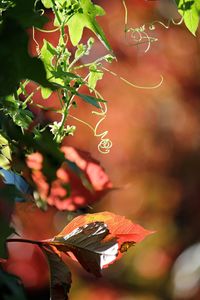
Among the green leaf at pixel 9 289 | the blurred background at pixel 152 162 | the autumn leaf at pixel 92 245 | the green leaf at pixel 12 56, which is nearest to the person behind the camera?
the green leaf at pixel 12 56

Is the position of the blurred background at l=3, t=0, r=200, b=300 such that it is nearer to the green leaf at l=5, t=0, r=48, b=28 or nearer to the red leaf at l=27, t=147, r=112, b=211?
the red leaf at l=27, t=147, r=112, b=211

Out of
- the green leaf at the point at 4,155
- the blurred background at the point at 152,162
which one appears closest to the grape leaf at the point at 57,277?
the green leaf at the point at 4,155

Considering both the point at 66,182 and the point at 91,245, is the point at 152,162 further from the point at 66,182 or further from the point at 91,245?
the point at 66,182

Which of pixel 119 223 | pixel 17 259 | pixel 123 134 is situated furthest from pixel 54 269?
pixel 123 134

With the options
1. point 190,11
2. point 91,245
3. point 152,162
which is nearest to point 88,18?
point 190,11

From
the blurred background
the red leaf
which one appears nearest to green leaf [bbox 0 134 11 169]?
the red leaf

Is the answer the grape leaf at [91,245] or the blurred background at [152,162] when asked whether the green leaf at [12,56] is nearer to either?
the grape leaf at [91,245]
